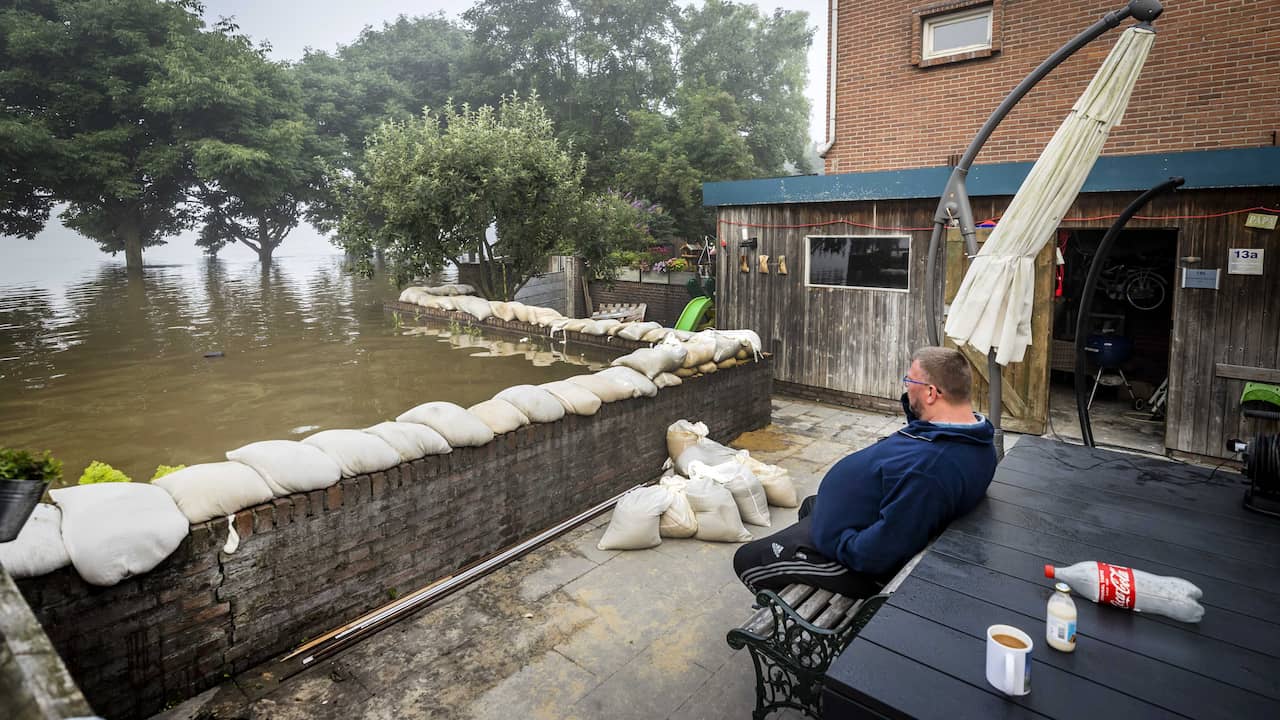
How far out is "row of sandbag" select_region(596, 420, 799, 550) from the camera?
4805mm

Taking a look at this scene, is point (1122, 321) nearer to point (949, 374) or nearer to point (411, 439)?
point (949, 374)

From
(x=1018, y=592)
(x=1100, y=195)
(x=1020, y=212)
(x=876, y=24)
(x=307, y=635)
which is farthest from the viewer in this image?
(x=876, y=24)

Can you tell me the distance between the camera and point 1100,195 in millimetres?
7219

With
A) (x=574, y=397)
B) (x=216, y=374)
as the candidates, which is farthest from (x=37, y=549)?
(x=216, y=374)

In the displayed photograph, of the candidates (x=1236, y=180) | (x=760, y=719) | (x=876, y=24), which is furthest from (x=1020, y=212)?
(x=876, y=24)

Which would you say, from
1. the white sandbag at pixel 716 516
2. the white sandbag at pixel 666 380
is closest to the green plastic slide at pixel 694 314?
the white sandbag at pixel 666 380

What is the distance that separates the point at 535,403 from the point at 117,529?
2627 mm

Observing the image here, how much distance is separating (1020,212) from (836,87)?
7.79 metres

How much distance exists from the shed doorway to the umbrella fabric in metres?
4.58

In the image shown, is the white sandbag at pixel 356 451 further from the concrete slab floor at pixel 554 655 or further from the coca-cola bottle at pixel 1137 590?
the coca-cola bottle at pixel 1137 590

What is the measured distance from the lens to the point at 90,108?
27.7 meters

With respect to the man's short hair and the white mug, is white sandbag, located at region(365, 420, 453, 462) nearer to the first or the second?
the man's short hair

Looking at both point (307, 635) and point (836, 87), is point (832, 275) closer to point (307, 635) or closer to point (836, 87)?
point (836, 87)

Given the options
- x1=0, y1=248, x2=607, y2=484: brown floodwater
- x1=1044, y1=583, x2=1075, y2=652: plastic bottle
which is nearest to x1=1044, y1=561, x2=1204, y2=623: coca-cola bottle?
x1=1044, y1=583, x2=1075, y2=652: plastic bottle
